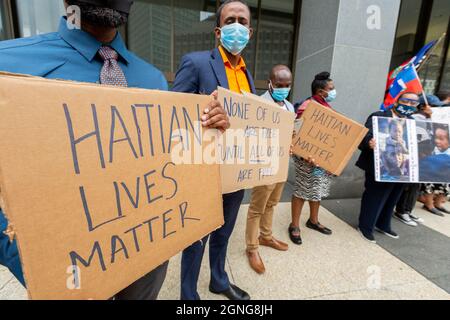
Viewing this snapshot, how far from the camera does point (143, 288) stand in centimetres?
106

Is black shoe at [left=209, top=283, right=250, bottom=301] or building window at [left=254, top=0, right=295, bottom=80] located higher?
building window at [left=254, top=0, right=295, bottom=80]

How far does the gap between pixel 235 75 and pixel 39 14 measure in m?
4.08

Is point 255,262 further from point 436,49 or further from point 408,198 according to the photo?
point 436,49

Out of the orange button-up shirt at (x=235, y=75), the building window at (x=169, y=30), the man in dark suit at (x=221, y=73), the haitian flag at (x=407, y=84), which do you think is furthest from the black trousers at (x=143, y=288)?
the building window at (x=169, y=30)

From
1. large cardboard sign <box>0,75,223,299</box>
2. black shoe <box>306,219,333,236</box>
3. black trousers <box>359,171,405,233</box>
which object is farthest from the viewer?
black shoe <box>306,219,333,236</box>

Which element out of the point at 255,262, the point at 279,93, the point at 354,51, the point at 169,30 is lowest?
the point at 255,262

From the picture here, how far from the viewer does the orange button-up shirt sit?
4.87 feet

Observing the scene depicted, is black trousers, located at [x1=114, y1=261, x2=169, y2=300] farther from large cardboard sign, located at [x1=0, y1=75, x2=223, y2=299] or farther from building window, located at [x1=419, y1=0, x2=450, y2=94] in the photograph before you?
building window, located at [x1=419, y1=0, x2=450, y2=94]

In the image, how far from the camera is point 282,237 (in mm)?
2758

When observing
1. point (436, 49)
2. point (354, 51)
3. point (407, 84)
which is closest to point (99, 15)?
point (407, 84)

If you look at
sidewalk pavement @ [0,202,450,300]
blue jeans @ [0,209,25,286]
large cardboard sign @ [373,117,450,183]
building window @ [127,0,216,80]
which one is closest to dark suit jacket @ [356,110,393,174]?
large cardboard sign @ [373,117,450,183]

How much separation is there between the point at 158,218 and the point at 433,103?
15.0ft

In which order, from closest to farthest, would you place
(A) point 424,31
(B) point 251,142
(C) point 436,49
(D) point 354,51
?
(B) point 251,142 < (D) point 354,51 < (A) point 424,31 < (C) point 436,49

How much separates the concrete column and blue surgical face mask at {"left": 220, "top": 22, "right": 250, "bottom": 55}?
2748 millimetres
